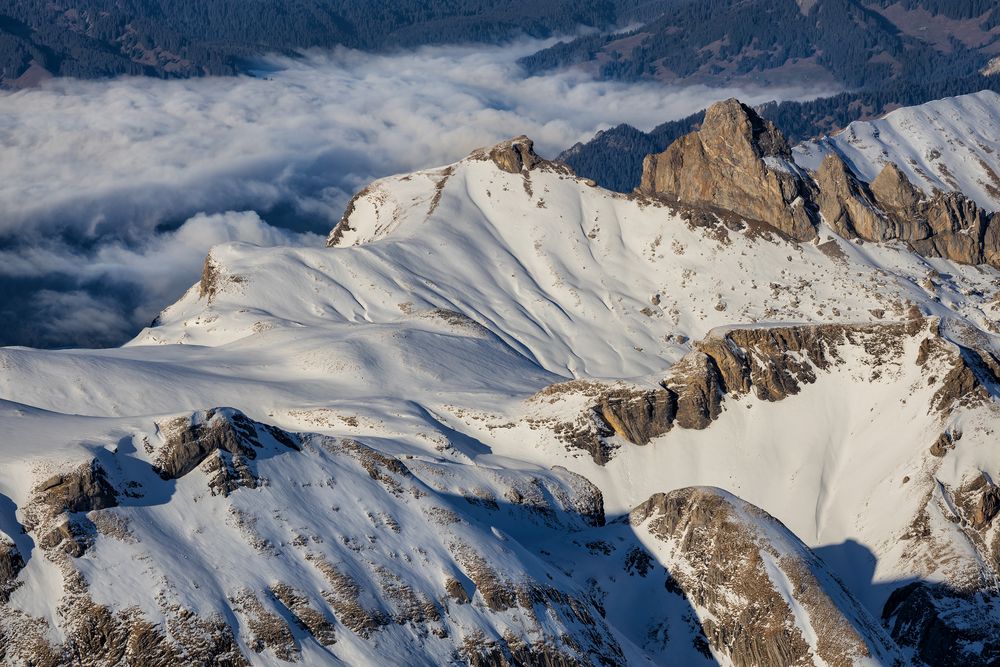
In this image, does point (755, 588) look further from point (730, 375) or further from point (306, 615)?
point (730, 375)

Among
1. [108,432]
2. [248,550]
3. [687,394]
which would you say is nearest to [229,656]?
[248,550]

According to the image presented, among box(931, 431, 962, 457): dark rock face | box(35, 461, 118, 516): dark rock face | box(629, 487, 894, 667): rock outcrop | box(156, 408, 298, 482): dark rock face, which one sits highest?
box(35, 461, 118, 516): dark rock face

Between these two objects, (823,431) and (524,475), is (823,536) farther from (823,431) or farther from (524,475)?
(524,475)

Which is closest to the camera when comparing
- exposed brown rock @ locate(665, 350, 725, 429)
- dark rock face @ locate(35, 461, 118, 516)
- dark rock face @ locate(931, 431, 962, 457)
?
dark rock face @ locate(35, 461, 118, 516)

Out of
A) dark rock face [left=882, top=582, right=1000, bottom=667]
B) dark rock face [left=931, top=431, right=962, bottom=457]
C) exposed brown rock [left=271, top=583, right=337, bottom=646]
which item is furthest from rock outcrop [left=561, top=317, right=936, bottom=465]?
exposed brown rock [left=271, top=583, right=337, bottom=646]

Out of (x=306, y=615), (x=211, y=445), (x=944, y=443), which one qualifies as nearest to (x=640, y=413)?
(x=944, y=443)

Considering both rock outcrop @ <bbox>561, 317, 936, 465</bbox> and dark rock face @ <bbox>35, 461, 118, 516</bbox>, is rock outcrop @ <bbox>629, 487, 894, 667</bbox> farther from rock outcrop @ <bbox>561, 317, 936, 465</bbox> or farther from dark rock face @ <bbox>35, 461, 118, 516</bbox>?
dark rock face @ <bbox>35, 461, 118, 516</bbox>

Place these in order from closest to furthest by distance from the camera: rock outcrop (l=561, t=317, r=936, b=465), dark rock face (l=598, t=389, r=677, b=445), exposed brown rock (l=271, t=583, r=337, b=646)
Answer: exposed brown rock (l=271, t=583, r=337, b=646) → rock outcrop (l=561, t=317, r=936, b=465) → dark rock face (l=598, t=389, r=677, b=445)
